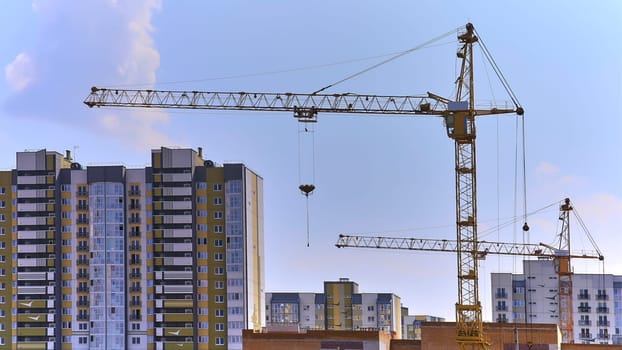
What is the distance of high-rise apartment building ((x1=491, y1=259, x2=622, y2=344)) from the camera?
164250mm

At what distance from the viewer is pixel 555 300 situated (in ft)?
544

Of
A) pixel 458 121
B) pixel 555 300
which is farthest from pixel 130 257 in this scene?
pixel 555 300

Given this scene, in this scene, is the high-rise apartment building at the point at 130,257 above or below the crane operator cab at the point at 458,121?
below

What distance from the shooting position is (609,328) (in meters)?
164

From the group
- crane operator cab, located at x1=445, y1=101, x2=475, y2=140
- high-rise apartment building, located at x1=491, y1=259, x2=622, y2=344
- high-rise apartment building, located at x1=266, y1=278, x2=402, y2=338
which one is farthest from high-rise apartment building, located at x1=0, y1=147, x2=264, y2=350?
high-rise apartment building, located at x1=491, y1=259, x2=622, y2=344

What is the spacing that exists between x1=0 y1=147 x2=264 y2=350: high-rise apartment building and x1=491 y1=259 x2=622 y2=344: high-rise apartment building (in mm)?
48733

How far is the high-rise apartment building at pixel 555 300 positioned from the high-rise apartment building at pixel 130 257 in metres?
48.7

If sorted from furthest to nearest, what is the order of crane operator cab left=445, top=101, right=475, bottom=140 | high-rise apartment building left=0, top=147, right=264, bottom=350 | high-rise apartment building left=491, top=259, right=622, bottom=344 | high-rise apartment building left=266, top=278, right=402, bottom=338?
high-rise apartment building left=266, top=278, right=402, bottom=338
high-rise apartment building left=491, top=259, right=622, bottom=344
high-rise apartment building left=0, top=147, right=264, bottom=350
crane operator cab left=445, top=101, right=475, bottom=140

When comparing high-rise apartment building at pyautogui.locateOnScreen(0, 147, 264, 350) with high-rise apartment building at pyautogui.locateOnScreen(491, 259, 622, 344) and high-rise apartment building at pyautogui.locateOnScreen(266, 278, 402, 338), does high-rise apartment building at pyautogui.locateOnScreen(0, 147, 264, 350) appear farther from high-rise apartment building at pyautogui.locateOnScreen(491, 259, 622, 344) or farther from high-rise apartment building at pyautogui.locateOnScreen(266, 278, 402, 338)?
high-rise apartment building at pyautogui.locateOnScreen(491, 259, 622, 344)

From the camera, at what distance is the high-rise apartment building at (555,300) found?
16425 cm

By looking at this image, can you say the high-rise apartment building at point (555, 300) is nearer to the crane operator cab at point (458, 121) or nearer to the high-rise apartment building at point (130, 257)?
the high-rise apartment building at point (130, 257)

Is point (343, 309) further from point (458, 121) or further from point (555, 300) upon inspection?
point (458, 121)

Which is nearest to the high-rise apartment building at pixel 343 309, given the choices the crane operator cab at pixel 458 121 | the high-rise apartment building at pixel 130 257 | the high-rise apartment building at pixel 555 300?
the high-rise apartment building at pixel 555 300

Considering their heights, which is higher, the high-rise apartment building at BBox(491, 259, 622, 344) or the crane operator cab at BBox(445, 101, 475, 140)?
the crane operator cab at BBox(445, 101, 475, 140)
